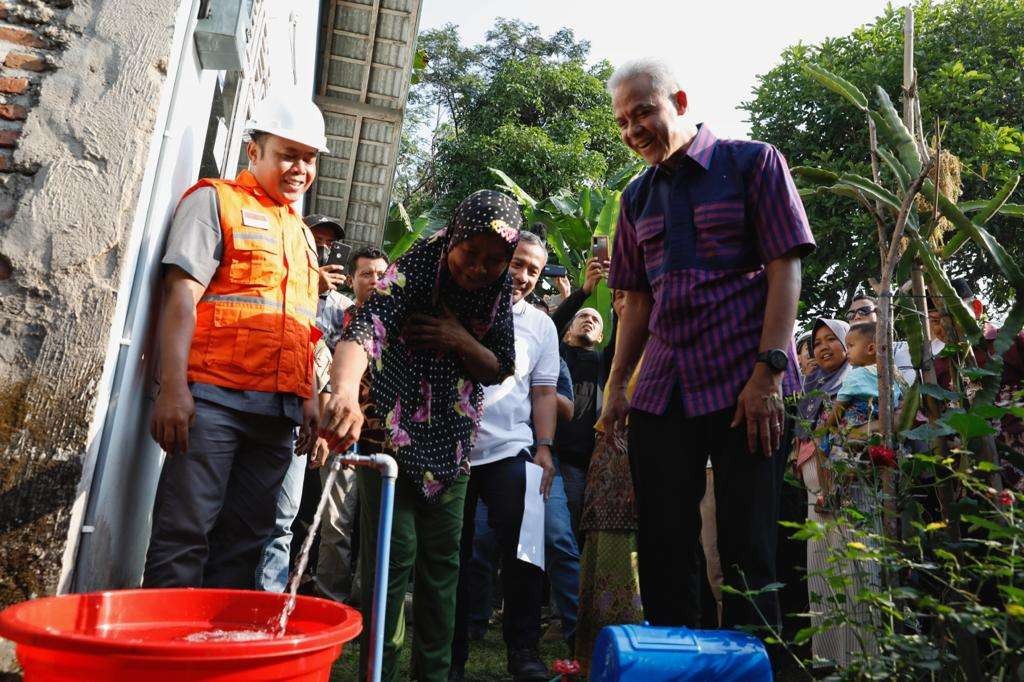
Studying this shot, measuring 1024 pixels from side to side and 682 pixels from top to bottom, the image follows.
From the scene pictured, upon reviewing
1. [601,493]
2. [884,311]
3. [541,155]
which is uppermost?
[541,155]

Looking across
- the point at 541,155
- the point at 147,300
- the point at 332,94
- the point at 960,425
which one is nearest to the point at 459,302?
the point at 147,300

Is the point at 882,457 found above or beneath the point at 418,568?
above

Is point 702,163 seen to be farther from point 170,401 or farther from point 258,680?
point 258,680

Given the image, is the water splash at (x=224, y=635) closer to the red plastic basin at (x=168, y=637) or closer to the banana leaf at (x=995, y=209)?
the red plastic basin at (x=168, y=637)

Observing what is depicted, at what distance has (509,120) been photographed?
84.1 feet

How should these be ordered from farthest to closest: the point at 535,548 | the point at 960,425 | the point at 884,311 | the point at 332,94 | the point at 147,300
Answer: the point at 332,94
the point at 535,548
the point at 147,300
the point at 884,311
the point at 960,425

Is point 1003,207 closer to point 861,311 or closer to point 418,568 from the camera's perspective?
point 418,568

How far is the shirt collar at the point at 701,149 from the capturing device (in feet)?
9.00

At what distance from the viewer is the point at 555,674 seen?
3.87 metres

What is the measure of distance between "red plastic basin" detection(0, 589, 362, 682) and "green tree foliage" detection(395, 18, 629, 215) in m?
16.9

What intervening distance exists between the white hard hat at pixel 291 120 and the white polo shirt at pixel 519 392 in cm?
117

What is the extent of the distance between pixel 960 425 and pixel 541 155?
73.2 feet

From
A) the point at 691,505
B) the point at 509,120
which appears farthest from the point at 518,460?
the point at 509,120

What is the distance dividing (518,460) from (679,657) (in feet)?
5.82
